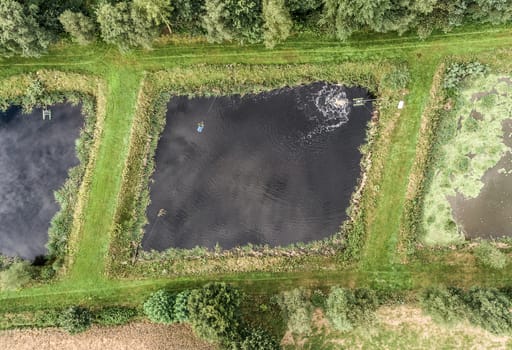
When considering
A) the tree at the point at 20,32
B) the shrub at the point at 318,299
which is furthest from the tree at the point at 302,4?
the shrub at the point at 318,299

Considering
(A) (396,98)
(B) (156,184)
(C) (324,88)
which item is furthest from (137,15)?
(A) (396,98)

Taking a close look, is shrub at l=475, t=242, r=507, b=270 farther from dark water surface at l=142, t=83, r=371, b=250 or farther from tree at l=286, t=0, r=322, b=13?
tree at l=286, t=0, r=322, b=13

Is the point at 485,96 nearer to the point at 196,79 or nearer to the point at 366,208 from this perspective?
the point at 366,208

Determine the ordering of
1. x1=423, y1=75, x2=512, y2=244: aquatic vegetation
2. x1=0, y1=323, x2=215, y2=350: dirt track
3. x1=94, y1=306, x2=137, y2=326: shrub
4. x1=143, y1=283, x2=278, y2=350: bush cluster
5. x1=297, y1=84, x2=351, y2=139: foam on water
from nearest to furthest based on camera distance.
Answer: x1=143, y1=283, x2=278, y2=350: bush cluster < x1=0, y1=323, x2=215, y2=350: dirt track < x1=94, y1=306, x2=137, y2=326: shrub < x1=423, y1=75, x2=512, y2=244: aquatic vegetation < x1=297, y1=84, x2=351, y2=139: foam on water

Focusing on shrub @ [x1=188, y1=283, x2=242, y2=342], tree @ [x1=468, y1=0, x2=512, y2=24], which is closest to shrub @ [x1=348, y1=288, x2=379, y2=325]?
shrub @ [x1=188, y1=283, x2=242, y2=342]

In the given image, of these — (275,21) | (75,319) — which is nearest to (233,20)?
(275,21)

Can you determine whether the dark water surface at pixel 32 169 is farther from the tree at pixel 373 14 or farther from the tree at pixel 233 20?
the tree at pixel 373 14

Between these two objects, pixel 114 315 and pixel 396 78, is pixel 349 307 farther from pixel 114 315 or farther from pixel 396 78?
pixel 396 78
